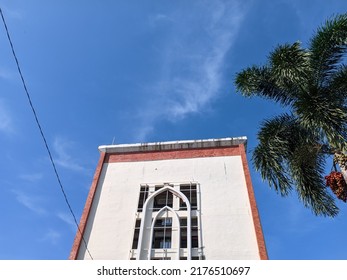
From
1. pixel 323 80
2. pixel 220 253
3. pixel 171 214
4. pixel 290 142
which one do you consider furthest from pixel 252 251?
pixel 323 80

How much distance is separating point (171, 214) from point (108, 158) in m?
7.71

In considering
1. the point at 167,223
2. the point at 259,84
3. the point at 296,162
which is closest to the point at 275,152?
the point at 296,162

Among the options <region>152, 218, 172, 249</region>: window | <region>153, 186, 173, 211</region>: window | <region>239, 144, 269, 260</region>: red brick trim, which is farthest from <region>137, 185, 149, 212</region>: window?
<region>239, 144, 269, 260</region>: red brick trim

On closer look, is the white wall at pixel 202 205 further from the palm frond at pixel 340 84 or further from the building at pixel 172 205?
the palm frond at pixel 340 84

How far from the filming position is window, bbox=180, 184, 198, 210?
17.3 m

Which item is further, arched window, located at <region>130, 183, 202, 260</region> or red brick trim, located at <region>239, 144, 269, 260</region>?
arched window, located at <region>130, 183, 202, 260</region>

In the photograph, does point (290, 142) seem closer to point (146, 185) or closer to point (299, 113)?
point (299, 113)

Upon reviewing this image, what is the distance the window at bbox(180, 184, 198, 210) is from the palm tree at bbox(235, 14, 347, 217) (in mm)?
7645

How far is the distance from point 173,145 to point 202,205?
598 centimetres

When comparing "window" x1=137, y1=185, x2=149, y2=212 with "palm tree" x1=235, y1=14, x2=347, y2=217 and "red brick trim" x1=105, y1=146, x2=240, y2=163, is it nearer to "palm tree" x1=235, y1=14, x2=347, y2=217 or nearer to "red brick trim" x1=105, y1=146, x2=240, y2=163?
"red brick trim" x1=105, y1=146, x2=240, y2=163

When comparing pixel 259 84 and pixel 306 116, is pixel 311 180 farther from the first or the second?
pixel 259 84

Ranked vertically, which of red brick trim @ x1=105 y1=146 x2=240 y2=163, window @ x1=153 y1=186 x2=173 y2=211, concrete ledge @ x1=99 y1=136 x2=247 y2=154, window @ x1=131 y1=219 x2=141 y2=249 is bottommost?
window @ x1=131 y1=219 x2=141 y2=249

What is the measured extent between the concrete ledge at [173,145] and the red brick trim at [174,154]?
27cm
